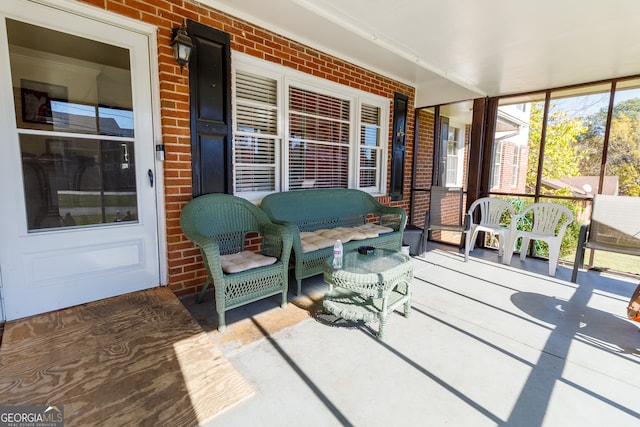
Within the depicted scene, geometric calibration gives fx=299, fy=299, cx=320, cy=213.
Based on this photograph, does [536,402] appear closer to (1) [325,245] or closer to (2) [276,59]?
(1) [325,245]

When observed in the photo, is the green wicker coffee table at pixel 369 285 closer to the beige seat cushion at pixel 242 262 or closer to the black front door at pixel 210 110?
the beige seat cushion at pixel 242 262

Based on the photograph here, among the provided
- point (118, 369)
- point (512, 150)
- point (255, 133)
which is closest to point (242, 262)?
point (118, 369)

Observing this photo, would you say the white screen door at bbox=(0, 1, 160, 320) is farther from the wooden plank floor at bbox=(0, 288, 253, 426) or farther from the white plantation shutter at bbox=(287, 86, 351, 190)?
the white plantation shutter at bbox=(287, 86, 351, 190)

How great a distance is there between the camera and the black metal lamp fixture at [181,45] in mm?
2441

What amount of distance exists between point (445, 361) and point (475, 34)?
3033mm

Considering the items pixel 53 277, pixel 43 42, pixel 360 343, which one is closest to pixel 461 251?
pixel 360 343

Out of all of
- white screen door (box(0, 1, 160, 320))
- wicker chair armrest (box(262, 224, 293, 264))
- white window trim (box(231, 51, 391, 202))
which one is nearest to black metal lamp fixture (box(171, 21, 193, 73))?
white screen door (box(0, 1, 160, 320))

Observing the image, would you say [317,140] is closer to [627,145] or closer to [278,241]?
[278,241]

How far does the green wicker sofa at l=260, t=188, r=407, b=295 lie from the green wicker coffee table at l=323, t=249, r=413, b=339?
408 millimetres

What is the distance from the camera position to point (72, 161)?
2312mm

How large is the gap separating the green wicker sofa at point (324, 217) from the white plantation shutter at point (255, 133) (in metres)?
0.30

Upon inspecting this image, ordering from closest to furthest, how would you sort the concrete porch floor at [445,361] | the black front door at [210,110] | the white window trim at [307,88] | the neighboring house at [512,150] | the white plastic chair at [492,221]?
the concrete porch floor at [445,361] → the black front door at [210,110] → the white window trim at [307,88] → the white plastic chair at [492,221] → the neighboring house at [512,150]

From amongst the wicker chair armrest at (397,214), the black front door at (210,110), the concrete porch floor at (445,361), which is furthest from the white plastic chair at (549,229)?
the black front door at (210,110)

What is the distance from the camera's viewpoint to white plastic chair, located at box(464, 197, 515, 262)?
4.30m
